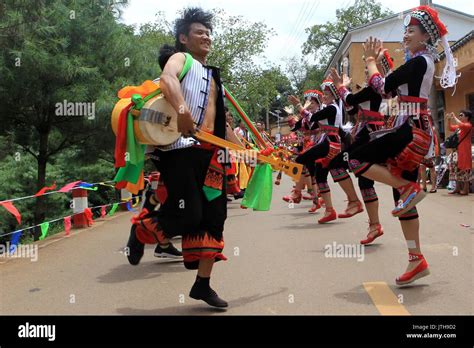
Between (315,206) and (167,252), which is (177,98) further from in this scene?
(315,206)

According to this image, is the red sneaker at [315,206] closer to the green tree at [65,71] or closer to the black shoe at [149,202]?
the green tree at [65,71]

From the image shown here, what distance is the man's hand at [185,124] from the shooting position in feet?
10.9

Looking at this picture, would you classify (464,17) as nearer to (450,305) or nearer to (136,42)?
(136,42)

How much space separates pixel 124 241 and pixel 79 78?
3.69 m

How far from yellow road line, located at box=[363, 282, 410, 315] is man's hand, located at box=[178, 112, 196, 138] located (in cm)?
182

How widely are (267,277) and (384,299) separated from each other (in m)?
1.17

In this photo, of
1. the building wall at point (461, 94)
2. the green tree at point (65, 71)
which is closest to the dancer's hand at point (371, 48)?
the green tree at point (65, 71)

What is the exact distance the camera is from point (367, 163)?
438 centimetres

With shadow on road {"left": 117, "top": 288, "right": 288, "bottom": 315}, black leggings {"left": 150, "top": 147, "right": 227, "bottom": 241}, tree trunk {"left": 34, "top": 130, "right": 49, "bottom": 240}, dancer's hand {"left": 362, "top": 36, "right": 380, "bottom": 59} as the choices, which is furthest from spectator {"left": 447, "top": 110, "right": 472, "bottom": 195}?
black leggings {"left": 150, "top": 147, "right": 227, "bottom": 241}

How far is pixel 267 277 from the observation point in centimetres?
470

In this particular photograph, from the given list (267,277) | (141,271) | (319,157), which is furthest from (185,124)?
(319,157)

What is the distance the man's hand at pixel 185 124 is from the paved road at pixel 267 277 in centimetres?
135

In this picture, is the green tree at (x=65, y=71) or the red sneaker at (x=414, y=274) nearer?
the red sneaker at (x=414, y=274)
